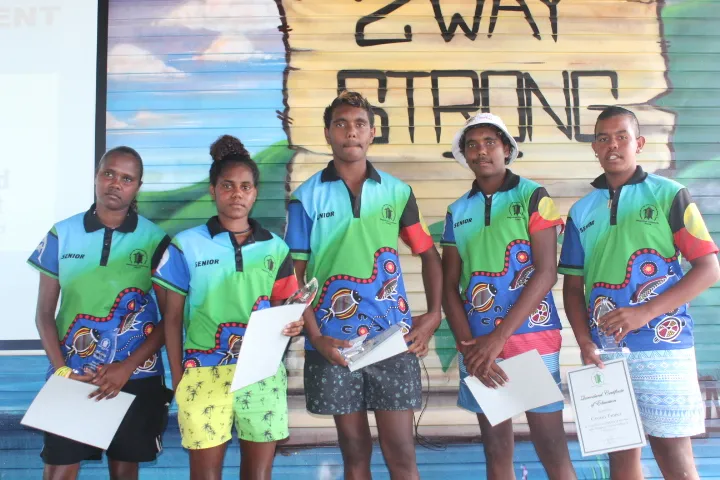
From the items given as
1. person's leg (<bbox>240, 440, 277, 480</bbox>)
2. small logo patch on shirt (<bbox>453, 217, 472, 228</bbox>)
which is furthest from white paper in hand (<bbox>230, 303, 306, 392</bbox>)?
small logo patch on shirt (<bbox>453, 217, 472, 228</bbox>)

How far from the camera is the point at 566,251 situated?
2773 millimetres

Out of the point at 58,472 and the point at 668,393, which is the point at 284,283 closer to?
the point at 58,472

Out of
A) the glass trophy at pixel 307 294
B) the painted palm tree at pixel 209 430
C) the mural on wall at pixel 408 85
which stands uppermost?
the mural on wall at pixel 408 85

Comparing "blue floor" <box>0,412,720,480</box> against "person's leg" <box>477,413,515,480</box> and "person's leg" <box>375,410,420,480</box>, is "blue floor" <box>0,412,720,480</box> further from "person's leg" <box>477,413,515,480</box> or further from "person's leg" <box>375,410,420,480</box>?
"person's leg" <box>375,410,420,480</box>

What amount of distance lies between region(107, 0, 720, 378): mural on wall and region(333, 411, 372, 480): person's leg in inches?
46.1

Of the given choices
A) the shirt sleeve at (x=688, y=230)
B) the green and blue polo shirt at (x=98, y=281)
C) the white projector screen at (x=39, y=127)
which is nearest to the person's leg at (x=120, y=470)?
the green and blue polo shirt at (x=98, y=281)

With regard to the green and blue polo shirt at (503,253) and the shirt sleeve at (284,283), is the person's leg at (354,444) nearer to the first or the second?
the shirt sleeve at (284,283)

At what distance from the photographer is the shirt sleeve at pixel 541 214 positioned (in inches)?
104

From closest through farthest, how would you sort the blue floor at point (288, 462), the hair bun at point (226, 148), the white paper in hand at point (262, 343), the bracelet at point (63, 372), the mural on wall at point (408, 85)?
the white paper in hand at point (262, 343) → the bracelet at point (63, 372) → the hair bun at point (226, 148) → the blue floor at point (288, 462) → the mural on wall at point (408, 85)

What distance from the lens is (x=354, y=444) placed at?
2496 millimetres

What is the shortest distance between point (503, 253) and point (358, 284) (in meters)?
0.64

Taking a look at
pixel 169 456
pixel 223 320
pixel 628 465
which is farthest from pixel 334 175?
pixel 169 456

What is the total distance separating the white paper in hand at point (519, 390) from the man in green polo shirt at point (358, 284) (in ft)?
0.93

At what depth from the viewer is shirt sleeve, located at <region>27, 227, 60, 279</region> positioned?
8.52ft
